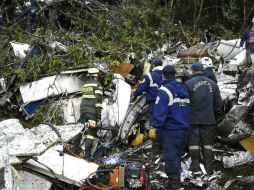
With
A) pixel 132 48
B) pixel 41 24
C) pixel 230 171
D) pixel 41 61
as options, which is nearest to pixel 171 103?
pixel 230 171

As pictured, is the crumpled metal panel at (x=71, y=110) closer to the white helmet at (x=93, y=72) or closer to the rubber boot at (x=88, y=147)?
the white helmet at (x=93, y=72)

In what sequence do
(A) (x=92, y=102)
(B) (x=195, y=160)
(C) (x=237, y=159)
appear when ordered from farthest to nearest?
(A) (x=92, y=102)
(C) (x=237, y=159)
(B) (x=195, y=160)

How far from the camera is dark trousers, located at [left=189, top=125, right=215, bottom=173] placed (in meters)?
7.19

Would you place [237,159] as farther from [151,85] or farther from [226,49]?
[226,49]

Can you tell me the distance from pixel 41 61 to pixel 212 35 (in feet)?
16.6

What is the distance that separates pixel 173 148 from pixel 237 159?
134cm

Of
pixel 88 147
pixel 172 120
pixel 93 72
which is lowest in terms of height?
pixel 88 147

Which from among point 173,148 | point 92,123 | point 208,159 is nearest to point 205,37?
point 92,123

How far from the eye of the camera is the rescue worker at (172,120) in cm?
662

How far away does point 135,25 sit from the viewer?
12867 mm

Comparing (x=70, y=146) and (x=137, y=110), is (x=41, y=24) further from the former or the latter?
(x=70, y=146)

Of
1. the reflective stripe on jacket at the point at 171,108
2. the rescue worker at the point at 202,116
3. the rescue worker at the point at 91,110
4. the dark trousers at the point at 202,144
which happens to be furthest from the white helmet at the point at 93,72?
the dark trousers at the point at 202,144

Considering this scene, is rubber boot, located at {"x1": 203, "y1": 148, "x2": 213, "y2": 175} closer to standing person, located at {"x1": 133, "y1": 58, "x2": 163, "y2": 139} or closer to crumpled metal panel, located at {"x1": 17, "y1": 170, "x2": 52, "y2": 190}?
standing person, located at {"x1": 133, "y1": 58, "x2": 163, "y2": 139}

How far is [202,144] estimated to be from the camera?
7332 millimetres
